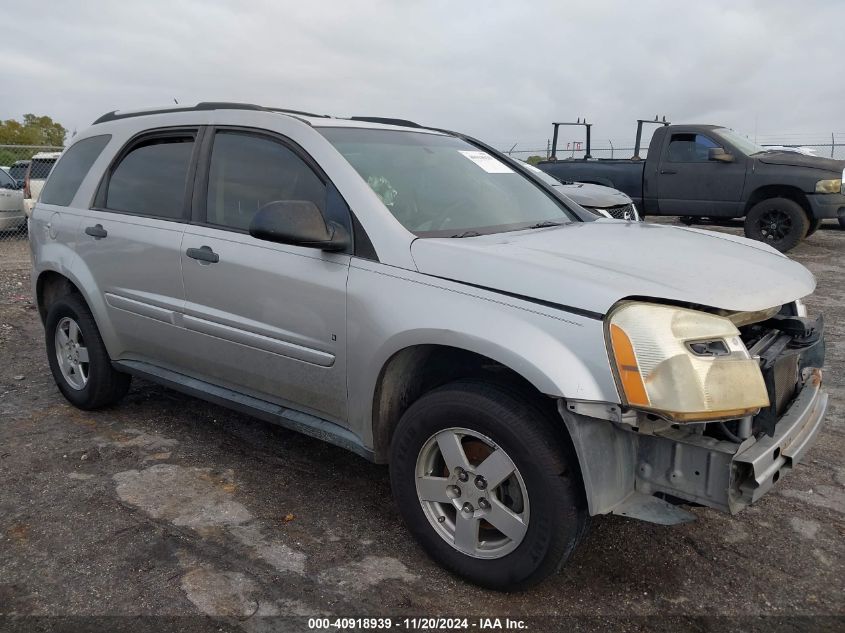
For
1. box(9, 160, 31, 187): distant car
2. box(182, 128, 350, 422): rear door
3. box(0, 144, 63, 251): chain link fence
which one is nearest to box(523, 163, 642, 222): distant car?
box(182, 128, 350, 422): rear door

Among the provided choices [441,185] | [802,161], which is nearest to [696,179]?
[802,161]

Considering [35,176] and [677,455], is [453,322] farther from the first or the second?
[35,176]

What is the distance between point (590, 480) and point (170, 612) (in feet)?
5.05

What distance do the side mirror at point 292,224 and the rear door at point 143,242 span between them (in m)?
0.97

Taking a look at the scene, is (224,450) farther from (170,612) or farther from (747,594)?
(747,594)

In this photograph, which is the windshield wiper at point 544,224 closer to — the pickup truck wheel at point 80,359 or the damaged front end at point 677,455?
the damaged front end at point 677,455

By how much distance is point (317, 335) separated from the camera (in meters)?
3.00

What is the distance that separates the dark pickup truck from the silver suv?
809cm

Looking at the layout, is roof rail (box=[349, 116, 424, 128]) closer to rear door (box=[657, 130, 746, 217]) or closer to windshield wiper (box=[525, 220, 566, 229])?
windshield wiper (box=[525, 220, 566, 229])

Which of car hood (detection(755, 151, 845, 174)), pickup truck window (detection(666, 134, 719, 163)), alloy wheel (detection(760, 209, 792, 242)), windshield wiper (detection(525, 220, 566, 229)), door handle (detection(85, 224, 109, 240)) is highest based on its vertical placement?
pickup truck window (detection(666, 134, 719, 163))

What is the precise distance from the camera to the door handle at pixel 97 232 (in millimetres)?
4023

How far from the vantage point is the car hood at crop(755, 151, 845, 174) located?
10.4 metres

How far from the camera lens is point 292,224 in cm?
277

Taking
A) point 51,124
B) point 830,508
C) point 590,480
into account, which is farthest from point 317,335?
point 51,124
